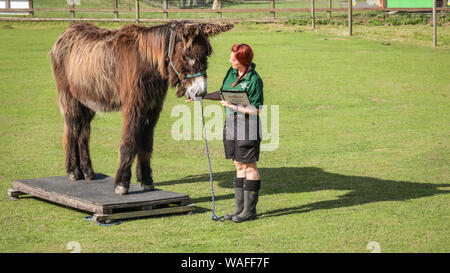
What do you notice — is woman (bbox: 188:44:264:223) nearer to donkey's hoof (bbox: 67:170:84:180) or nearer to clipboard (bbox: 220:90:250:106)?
clipboard (bbox: 220:90:250:106)

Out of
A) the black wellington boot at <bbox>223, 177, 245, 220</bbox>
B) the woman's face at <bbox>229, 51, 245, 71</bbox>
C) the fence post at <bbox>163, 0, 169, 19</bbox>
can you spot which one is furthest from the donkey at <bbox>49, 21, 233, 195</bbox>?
the fence post at <bbox>163, 0, 169, 19</bbox>

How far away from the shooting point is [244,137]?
768 cm

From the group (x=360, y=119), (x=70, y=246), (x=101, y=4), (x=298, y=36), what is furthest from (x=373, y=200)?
(x=101, y=4)

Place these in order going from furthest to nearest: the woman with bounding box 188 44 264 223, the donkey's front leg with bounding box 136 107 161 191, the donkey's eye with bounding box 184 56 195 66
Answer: the donkey's front leg with bounding box 136 107 161 191 < the donkey's eye with bounding box 184 56 195 66 < the woman with bounding box 188 44 264 223

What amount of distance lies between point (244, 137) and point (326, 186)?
100 inches

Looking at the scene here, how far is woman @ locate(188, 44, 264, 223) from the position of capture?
7570mm

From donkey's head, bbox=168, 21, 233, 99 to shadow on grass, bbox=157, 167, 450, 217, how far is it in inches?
72.4

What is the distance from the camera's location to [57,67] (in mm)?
9367

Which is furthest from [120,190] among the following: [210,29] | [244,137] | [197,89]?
[210,29]

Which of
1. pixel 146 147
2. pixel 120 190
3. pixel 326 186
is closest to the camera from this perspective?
pixel 120 190

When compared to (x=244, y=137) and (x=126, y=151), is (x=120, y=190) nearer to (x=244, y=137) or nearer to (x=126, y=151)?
(x=126, y=151)

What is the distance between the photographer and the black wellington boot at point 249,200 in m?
7.72

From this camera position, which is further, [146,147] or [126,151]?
[146,147]

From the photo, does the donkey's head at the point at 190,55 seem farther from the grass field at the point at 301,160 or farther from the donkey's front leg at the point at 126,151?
the grass field at the point at 301,160
